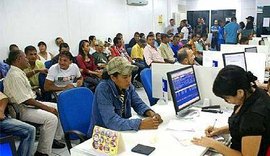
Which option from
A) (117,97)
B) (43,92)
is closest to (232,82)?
(117,97)

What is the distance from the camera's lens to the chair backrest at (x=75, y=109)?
2.23 meters

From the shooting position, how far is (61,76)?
367 centimetres

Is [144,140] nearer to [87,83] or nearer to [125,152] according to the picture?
[125,152]

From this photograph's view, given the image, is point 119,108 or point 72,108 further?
point 72,108

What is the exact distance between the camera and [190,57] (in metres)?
3.45

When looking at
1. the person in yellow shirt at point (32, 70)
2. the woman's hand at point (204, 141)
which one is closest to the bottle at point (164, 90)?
the woman's hand at point (204, 141)

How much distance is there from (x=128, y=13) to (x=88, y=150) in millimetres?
6795

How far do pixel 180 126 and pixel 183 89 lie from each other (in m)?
0.33

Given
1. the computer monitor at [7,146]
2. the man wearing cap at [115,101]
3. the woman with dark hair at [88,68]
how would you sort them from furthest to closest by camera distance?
the woman with dark hair at [88,68]
the man wearing cap at [115,101]
the computer monitor at [7,146]

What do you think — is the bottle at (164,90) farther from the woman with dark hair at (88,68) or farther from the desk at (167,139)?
the woman with dark hair at (88,68)

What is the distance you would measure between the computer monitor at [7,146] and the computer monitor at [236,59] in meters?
2.65

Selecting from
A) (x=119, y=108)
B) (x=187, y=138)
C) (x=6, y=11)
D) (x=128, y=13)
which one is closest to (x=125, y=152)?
(x=187, y=138)

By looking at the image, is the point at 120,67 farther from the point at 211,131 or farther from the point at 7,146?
the point at 7,146

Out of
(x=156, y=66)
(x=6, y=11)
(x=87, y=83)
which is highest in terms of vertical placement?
(x=6, y=11)
